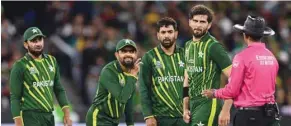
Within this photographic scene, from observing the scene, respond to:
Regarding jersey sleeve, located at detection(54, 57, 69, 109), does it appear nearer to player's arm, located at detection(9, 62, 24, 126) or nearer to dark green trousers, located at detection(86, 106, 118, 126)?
player's arm, located at detection(9, 62, 24, 126)

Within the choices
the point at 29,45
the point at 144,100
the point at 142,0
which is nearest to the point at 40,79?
the point at 29,45

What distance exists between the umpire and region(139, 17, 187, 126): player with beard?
1.35 m

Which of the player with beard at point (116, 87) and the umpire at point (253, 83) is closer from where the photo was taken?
the umpire at point (253, 83)

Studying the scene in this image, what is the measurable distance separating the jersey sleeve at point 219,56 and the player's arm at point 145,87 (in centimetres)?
105

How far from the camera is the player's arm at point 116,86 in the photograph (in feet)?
40.3

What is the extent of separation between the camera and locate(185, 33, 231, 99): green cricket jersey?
11758mm

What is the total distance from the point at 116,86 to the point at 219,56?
1.43m

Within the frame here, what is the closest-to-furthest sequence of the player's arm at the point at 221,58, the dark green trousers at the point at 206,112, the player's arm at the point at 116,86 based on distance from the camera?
1. the player's arm at the point at 221,58
2. the dark green trousers at the point at 206,112
3. the player's arm at the point at 116,86

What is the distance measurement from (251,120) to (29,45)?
11.2ft

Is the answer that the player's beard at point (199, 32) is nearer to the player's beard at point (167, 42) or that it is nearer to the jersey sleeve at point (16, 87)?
the player's beard at point (167, 42)

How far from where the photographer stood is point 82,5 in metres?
21.4

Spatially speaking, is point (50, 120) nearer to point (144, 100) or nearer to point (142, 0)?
point (144, 100)

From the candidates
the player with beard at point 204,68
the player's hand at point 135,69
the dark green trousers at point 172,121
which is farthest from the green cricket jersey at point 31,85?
the player with beard at point 204,68

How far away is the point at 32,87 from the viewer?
12766mm
